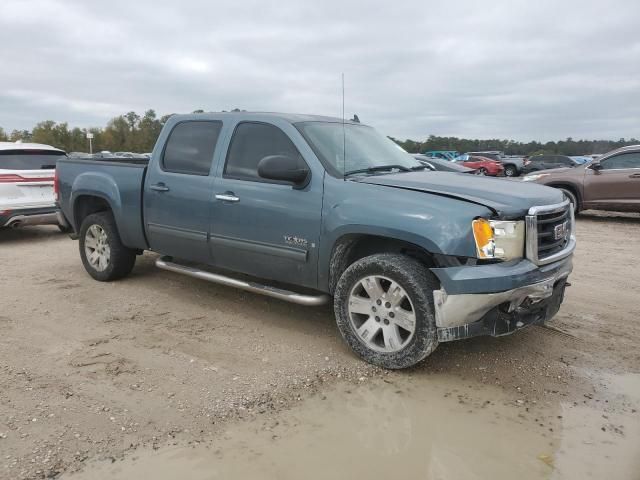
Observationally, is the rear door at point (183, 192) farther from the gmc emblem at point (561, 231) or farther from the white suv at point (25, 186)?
the white suv at point (25, 186)

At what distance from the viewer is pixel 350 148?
458 centimetres

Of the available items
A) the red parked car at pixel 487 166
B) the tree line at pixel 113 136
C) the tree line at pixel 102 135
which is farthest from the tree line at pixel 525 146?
the tree line at pixel 102 135

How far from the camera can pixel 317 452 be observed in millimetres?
2805

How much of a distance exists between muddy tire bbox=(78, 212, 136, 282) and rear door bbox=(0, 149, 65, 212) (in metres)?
3.01

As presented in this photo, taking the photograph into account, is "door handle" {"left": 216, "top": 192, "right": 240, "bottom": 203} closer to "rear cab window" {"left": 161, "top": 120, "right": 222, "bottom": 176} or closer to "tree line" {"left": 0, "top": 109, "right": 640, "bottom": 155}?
"rear cab window" {"left": 161, "top": 120, "right": 222, "bottom": 176}

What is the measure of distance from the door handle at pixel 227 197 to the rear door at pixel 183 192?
0.12m

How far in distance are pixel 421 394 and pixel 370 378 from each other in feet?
1.24

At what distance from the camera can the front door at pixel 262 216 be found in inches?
164

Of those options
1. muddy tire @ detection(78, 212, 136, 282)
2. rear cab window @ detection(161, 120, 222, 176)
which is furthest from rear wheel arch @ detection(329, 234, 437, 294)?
muddy tire @ detection(78, 212, 136, 282)

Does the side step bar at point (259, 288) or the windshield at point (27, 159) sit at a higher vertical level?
the windshield at point (27, 159)

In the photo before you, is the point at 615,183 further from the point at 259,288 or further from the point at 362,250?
the point at 259,288

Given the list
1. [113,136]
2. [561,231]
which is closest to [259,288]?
[561,231]

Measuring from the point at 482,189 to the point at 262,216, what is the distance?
1747mm

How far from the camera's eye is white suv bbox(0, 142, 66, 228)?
8.38 metres
